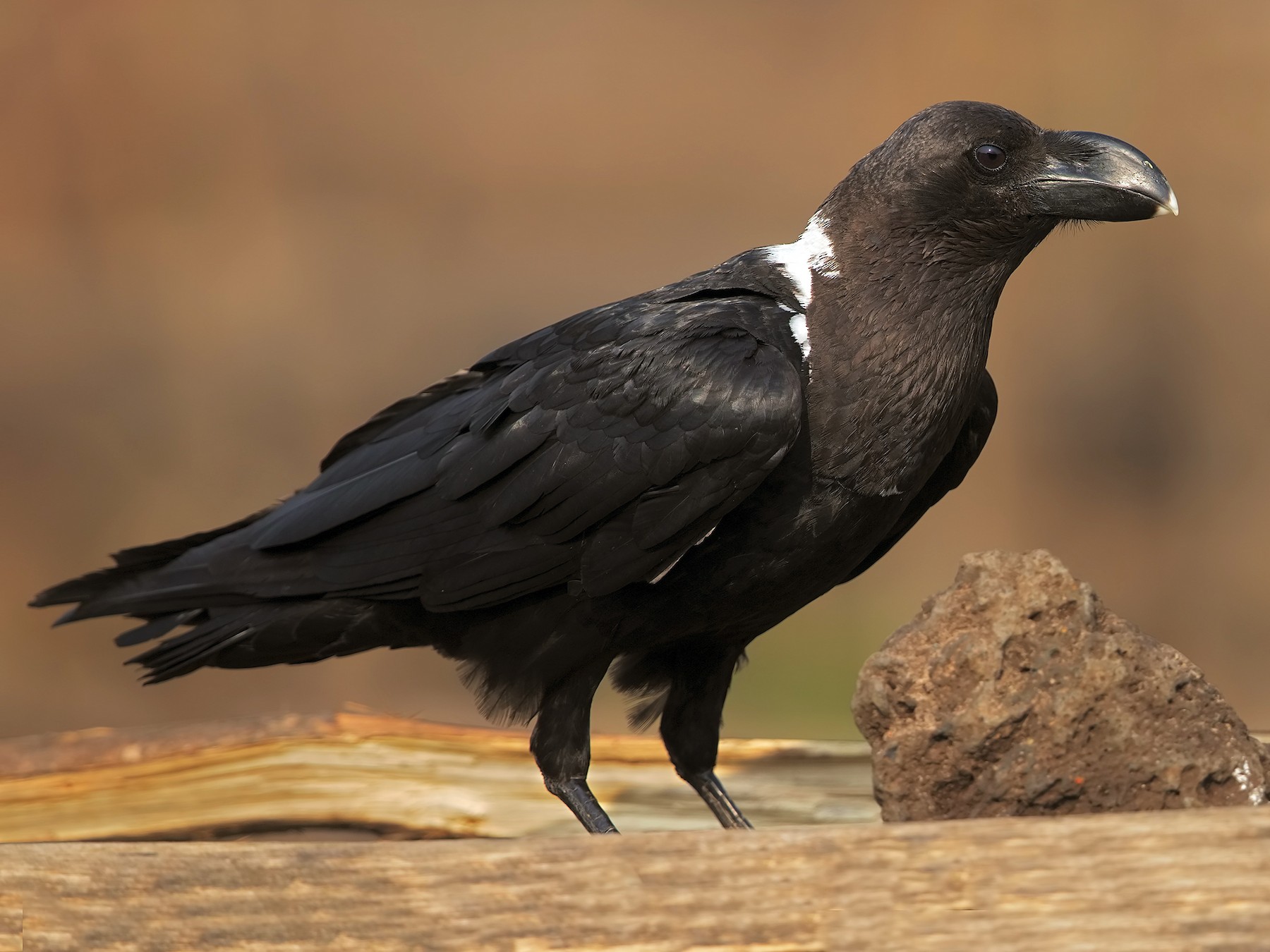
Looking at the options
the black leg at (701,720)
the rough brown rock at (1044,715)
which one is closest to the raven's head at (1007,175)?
the rough brown rock at (1044,715)

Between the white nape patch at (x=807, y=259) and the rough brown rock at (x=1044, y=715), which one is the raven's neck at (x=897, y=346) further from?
the rough brown rock at (x=1044, y=715)

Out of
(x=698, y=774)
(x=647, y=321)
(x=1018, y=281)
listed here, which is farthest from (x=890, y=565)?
(x=647, y=321)

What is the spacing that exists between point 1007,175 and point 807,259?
0.40 meters

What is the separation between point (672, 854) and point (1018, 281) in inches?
192

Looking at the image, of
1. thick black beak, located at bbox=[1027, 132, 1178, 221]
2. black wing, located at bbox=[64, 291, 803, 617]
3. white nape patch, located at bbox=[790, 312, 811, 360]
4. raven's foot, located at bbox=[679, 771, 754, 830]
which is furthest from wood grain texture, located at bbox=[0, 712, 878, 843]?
thick black beak, located at bbox=[1027, 132, 1178, 221]

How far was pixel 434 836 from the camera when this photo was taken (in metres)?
3.30

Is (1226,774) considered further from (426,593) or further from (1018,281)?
(1018,281)

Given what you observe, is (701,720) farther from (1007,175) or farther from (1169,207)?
(1169,207)

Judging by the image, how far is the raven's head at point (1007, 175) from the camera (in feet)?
8.32

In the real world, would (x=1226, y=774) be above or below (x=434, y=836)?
above

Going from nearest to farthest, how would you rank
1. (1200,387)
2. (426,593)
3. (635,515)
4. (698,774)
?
(635,515) → (426,593) → (698,774) → (1200,387)

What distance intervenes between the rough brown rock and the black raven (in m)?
0.29

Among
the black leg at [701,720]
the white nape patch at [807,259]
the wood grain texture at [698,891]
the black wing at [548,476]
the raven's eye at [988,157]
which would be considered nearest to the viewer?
the wood grain texture at [698,891]

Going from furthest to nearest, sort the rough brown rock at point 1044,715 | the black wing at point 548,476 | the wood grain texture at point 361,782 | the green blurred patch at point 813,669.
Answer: the green blurred patch at point 813,669
the wood grain texture at point 361,782
the black wing at point 548,476
the rough brown rock at point 1044,715
